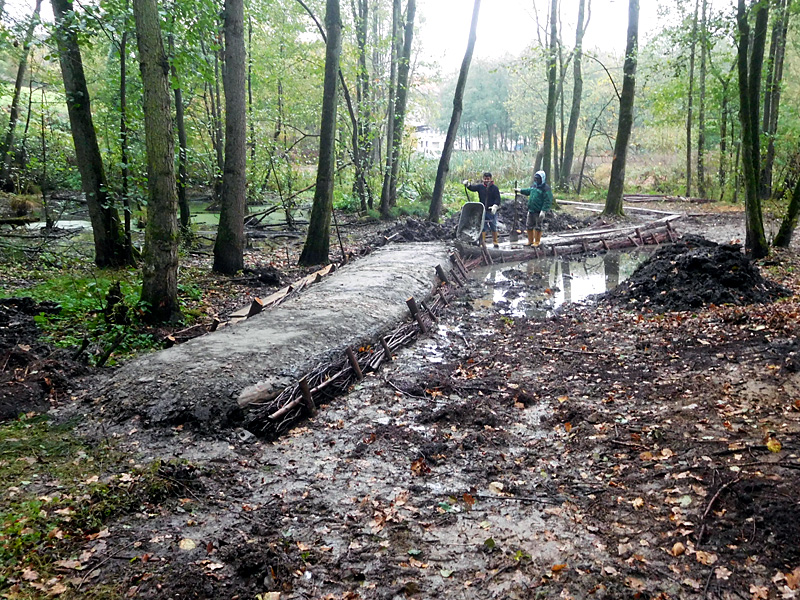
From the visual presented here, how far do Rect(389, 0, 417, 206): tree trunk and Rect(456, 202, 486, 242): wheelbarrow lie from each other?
5441 millimetres

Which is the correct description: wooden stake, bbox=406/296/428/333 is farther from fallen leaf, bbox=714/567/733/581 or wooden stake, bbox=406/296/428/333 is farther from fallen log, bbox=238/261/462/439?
fallen leaf, bbox=714/567/733/581

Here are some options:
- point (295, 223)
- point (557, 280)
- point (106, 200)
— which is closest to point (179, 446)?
point (106, 200)

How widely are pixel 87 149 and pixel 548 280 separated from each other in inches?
414

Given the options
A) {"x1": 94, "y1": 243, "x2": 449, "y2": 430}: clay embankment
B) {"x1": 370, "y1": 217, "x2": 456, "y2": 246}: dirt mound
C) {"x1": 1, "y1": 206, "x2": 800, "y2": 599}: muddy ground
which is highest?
{"x1": 370, "y1": 217, "x2": 456, "y2": 246}: dirt mound

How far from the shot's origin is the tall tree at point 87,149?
9.29m

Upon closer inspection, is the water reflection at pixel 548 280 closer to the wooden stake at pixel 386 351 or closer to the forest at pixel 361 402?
the forest at pixel 361 402

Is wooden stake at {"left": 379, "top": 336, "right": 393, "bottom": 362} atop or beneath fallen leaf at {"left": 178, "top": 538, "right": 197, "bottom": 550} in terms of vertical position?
atop

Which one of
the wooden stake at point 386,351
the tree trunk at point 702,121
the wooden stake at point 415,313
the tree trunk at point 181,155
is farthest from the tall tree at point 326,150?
the tree trunk at point 702,121

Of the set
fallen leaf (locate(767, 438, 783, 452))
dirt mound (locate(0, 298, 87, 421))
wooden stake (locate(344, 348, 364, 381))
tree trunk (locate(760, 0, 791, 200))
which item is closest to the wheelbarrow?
wooden stake (locate(344, 348, 364, 381))

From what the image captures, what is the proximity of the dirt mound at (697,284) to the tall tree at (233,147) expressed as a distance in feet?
25.6

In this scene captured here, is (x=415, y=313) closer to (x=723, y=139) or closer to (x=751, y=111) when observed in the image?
(x=751, y=111)

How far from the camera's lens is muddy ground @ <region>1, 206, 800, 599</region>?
364cm

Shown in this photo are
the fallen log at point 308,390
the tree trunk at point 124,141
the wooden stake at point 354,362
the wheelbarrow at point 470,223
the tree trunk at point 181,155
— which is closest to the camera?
the fallen log at point 308,390

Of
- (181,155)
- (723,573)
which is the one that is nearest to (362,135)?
(181,155)
